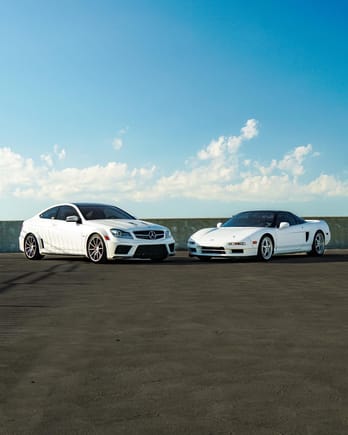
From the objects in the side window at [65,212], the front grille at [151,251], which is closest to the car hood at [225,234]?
the front grille at [151,251]

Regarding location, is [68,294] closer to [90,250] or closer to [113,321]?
[113,321]

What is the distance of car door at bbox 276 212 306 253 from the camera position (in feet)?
58.6

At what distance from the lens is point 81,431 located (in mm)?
3697

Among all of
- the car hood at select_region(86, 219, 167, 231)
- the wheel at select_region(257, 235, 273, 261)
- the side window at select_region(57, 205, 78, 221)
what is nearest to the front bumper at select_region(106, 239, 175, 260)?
the car hood at select_region(86, 219, 167, 231)

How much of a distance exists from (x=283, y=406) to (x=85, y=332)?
307 cm

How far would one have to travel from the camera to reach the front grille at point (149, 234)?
16484mm

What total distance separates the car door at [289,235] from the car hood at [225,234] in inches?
35.1

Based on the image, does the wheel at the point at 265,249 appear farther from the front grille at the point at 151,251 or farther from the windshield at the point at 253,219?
the front grille at the point at 151,251

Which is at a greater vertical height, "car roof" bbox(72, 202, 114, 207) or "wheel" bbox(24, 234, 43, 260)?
"car roof" bbox(72, 202, 114, 207)

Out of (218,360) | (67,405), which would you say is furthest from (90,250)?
(67,405)

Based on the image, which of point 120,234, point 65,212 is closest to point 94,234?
point 120,234

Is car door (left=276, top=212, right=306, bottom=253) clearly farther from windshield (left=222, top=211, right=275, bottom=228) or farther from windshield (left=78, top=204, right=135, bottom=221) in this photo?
windshield (left=78, top=204, right=135, bottom=221)

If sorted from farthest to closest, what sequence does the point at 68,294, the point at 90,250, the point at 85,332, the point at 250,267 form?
1. the point at 90,250
2. the point at 250,267
3. the point at 68,294
4. the point at 85,332

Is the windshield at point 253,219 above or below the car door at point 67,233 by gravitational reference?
above
